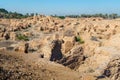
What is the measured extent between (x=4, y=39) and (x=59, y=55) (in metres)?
19.1

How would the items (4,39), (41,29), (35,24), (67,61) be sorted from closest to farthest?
1. (67,61)
2. (4,39)
3. (41,29)
4. (35,24)

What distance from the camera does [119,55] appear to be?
17.5 metres

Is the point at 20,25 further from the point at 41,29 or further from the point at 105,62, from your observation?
the point at 105,62

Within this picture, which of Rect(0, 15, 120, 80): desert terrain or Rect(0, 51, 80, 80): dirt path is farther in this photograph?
Rect(0, 15, 120, 80): desert terrain

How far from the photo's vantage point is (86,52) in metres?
21.9

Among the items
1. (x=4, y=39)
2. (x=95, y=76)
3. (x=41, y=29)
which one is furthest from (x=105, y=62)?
(x=41, y=29)

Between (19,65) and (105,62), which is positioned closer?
(19,65)

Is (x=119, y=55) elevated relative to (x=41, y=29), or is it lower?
elevated

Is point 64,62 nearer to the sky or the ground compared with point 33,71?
nearer to the ground

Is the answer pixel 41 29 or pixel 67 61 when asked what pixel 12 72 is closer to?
pixel 67 61

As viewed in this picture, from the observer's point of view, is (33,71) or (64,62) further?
(64,62)

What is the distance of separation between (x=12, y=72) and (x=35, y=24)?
160ft

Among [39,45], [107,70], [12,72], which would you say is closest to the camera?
[12,72]

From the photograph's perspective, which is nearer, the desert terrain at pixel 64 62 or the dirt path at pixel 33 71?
the dirt path at pixel 33 71
